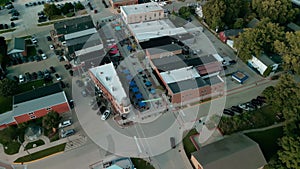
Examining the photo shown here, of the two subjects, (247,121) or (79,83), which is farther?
(79,83)

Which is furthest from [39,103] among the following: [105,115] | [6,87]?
[105,115]

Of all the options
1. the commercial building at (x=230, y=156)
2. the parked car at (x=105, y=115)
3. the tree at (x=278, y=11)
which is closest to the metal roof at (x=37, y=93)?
the parked car at (x=105, y=115)

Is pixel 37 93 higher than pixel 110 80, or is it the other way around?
pixel 110 80

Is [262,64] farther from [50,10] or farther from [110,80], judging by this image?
[50,10]

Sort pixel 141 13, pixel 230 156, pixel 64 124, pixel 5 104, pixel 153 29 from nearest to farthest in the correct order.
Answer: pixel 230 156, pixel 64 124, pixel 5 104, pixel 153 29, pixel 141 13

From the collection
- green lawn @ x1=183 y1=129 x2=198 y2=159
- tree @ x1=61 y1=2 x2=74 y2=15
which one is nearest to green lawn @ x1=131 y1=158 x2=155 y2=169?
green lawn @ x1=183 y1=129 x2=198 y2=159

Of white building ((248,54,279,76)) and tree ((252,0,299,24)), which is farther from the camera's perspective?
tree ((252,0,299,24))

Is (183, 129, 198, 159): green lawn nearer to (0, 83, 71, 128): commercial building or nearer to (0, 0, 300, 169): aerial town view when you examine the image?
(0, 0, 300, 169): aerial town view
